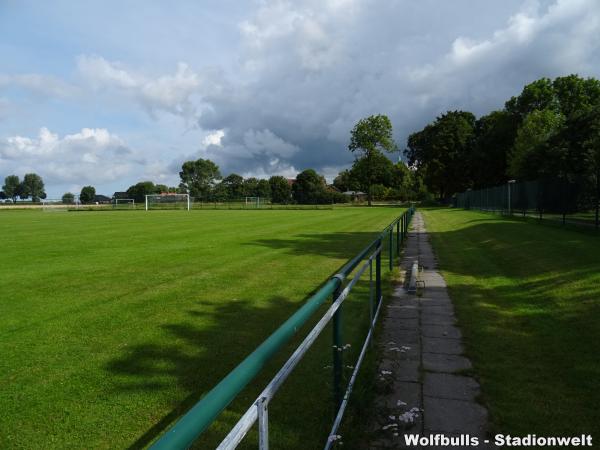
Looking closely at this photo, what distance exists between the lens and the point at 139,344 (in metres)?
5.16

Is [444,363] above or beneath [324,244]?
beneath

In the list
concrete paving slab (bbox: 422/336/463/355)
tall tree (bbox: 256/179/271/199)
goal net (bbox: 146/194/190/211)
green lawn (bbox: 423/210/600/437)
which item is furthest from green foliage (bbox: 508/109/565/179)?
tall tree (bbox: 256/179/271/199)

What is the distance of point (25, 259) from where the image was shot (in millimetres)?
12039

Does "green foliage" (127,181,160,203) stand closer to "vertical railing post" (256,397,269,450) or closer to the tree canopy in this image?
the tree canopy

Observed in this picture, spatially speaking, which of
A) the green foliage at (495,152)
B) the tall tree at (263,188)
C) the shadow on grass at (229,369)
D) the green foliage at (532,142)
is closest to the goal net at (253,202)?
the tall tree at (263,188)

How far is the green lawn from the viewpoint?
355 centimetres

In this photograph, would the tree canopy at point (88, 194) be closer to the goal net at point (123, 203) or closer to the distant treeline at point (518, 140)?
the goal net at point (123, 203)

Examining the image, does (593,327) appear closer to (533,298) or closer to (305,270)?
(533,298)

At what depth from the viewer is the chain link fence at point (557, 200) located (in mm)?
17594

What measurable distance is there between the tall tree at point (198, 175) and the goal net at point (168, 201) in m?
39.5

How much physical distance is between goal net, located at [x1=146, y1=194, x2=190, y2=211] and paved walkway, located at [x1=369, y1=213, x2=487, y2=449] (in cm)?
7171

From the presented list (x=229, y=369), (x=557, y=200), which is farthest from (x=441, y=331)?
(x=557, y=200)

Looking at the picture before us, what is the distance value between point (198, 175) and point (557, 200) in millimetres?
108514

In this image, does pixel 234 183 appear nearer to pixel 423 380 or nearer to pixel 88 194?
pixel 88 194
